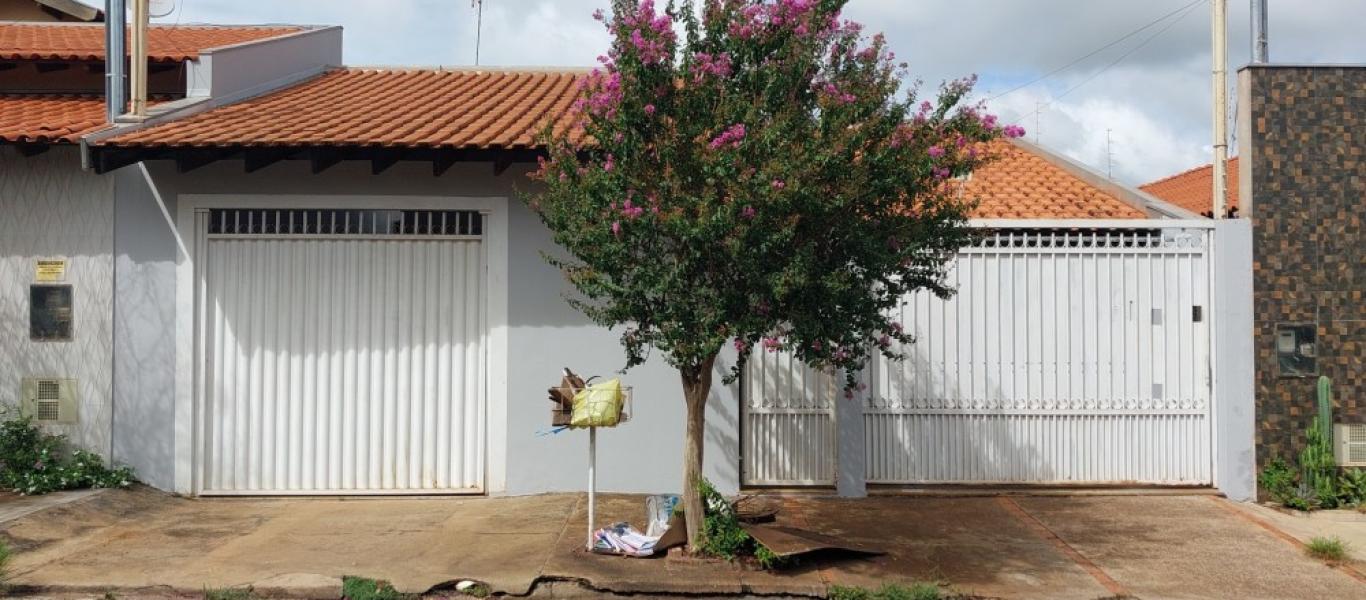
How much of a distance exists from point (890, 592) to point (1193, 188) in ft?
48.2

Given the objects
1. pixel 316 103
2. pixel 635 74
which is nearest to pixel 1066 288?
pixel 635 74

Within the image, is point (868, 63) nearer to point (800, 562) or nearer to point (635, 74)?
point (635, 74)

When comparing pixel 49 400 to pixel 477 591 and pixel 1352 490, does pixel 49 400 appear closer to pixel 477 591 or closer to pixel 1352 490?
pixel 477 591

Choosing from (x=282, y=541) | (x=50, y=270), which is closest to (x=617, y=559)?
(x=282, y=541)

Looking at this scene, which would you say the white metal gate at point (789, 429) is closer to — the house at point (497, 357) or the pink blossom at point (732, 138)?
the house at point (497, 357)

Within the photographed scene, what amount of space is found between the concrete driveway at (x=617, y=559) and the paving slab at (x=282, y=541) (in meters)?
0.02

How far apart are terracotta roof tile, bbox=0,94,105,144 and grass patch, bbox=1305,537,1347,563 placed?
32.0 ft

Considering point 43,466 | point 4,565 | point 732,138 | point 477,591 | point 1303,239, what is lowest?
point 477,591

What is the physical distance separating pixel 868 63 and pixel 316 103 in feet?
19.9

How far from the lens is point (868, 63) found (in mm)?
6121

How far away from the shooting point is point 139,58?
30.3 feet

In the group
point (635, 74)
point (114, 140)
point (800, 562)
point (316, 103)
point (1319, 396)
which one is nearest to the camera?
point (635, 74)

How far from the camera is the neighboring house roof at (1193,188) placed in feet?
51.0

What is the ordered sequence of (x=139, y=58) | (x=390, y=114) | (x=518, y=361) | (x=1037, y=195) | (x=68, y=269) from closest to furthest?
(x=518, y=361), (x=68, y=269), (x=139, y=58), (x=390, y=114), (x=1037, y=195)
